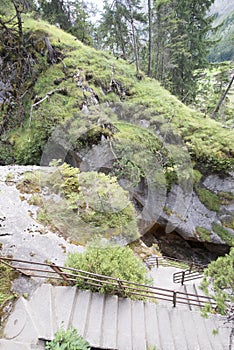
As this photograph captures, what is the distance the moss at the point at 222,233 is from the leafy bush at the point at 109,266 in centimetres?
441

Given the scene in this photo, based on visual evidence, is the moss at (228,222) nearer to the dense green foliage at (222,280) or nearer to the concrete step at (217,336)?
the concrete step at (217,336)

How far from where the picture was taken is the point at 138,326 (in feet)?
10.7

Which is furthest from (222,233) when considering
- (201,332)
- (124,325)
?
(124,325)

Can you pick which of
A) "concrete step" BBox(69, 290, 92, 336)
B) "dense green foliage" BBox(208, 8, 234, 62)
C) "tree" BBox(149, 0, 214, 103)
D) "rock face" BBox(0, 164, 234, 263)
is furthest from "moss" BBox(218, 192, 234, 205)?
"tree" BBox(149, 0, 214, 103)

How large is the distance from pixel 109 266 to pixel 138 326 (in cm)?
97

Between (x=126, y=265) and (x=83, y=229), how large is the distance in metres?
2.00

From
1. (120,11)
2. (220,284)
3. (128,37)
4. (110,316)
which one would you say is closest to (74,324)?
(110,316)

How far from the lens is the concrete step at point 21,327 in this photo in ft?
8.91

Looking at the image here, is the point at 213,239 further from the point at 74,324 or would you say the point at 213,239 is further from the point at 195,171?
the point at 74,324

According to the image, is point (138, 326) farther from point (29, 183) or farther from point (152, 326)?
point (29, 183)

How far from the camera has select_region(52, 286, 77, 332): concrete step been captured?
3011 millimetres

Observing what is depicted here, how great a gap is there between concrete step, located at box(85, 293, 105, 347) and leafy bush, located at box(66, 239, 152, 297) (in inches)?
5.7

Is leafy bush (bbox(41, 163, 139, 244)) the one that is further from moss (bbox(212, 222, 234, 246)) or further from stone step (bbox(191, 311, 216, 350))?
moss (bbox(212, 222, 234, 246))

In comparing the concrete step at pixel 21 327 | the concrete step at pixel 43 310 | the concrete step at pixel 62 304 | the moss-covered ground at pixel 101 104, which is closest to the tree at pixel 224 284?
the concrete step at pixel 62 304
